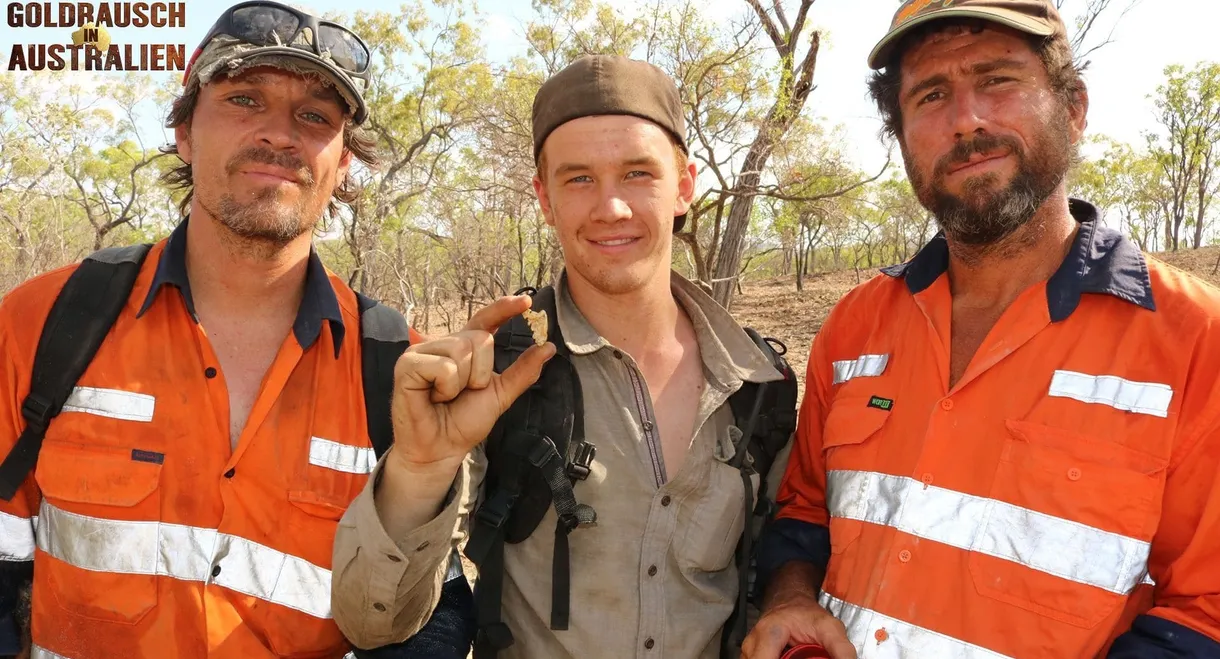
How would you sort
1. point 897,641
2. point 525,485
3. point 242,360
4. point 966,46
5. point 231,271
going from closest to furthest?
point 897,641 → point 525,485 → point 966,46 → point 242,360 → point 231,271

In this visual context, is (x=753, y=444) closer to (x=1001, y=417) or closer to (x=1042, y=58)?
(x=1001, y=417)

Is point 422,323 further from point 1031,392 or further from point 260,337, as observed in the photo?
point 1031,392

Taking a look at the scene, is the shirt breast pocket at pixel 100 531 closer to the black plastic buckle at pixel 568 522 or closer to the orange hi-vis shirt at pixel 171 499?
the orange hi-vis shirt at pixel 171 499

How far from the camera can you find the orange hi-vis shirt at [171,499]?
2.26 m

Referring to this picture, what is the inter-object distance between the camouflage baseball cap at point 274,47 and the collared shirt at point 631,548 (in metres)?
1.35

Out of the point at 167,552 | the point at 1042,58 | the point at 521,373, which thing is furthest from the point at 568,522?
the point at 1042,58

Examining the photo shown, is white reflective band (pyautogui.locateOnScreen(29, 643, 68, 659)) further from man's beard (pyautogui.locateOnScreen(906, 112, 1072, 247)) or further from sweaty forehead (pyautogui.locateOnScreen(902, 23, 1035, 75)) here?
sweaty forehead (pyautogui.locateOnScreen(902, 23, 1035, 75))

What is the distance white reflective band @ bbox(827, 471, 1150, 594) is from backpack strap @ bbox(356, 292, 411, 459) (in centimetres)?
152

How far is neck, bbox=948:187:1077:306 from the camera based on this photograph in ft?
8.00

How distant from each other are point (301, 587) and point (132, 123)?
2534 cm

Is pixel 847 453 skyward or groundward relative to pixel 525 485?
skyward

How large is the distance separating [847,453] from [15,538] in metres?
2.60

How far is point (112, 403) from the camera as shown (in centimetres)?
235

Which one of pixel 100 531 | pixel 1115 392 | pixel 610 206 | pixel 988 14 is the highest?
pixel 988 14
